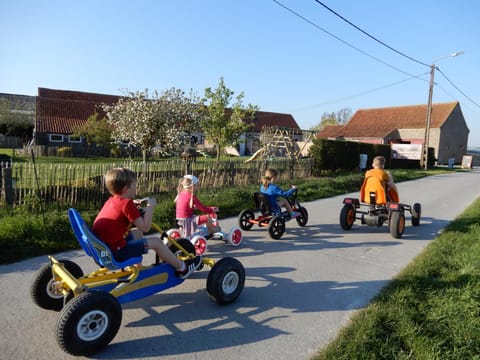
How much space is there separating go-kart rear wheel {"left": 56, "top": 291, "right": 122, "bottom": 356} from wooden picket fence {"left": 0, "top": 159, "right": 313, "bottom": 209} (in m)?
3.10

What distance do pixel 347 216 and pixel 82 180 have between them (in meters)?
5.91

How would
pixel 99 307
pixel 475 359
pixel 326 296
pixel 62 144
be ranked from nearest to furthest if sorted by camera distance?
pixel 99 307 → pixel 475 359 → pixel 326 296 → pixel 62 144

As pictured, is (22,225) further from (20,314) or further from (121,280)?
(121,280)

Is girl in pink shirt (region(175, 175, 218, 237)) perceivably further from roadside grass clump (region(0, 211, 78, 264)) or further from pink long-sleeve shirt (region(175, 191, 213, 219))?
roadside grass clump (region(0, 211, 78, 264))

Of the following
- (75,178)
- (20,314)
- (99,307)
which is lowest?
(20,314)

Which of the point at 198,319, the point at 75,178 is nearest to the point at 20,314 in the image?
the point at 198,319

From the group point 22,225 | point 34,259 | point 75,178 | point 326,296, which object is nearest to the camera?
point 326,296

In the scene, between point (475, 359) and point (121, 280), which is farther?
point (121, 280)

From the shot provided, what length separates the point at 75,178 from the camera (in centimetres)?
771

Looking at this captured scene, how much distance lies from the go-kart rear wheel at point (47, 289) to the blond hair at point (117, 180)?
867 mm

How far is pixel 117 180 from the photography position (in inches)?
124

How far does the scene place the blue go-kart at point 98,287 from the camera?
2.57 meters

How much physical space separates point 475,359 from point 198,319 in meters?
2.42

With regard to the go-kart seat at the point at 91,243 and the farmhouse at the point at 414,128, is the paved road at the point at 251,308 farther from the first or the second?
the farmhouse at the point at 414,128
